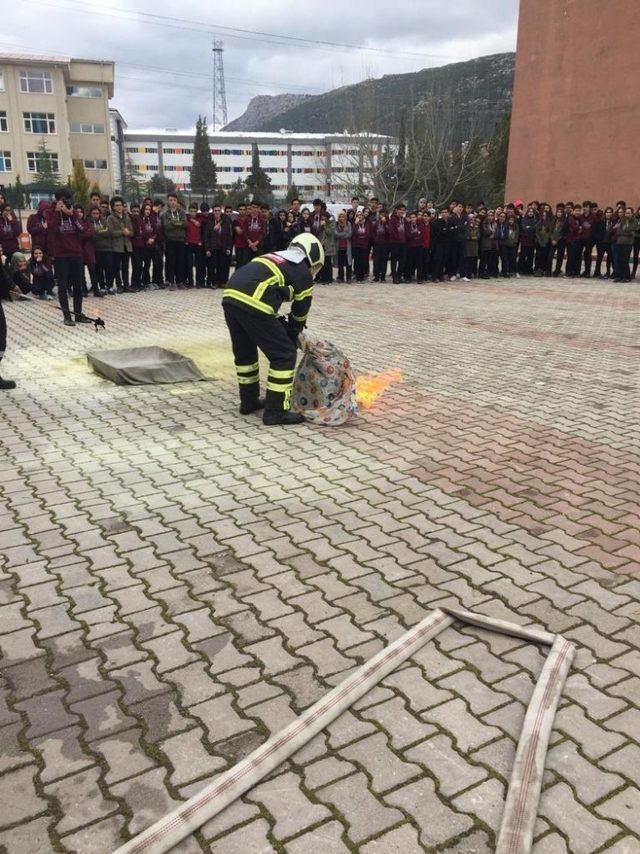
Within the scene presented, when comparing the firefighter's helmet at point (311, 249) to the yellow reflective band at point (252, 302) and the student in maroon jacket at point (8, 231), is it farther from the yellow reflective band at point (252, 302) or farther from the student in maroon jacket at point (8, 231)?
the student in maroon jacket at point (8, 231)

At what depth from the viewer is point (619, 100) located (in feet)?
83.0

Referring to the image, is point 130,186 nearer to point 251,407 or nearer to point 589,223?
point 589,223

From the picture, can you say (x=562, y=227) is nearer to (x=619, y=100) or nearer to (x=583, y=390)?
(x=619, y=100)

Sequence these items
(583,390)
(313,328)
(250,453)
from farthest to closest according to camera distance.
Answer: (313,328) < (583,390) < (250,453)

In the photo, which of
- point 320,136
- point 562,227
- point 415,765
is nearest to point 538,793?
point 415,765

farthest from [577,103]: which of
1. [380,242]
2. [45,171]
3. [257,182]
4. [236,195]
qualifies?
[257,182]

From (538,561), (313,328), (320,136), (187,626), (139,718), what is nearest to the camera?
(139,718)

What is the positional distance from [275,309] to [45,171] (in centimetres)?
6199

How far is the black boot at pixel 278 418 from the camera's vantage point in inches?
Result: 250

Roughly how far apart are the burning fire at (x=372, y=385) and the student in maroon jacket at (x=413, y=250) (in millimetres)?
9025

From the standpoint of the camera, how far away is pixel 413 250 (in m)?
17.3

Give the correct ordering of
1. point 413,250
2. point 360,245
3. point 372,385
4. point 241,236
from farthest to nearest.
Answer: point 413,250 → point 360,245 → point 241,236 → point 372,385

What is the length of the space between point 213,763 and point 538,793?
1.09 m

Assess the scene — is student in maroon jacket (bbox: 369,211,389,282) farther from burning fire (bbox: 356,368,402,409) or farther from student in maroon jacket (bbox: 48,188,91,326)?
burning fire (bbox: 356,368,402,409)
